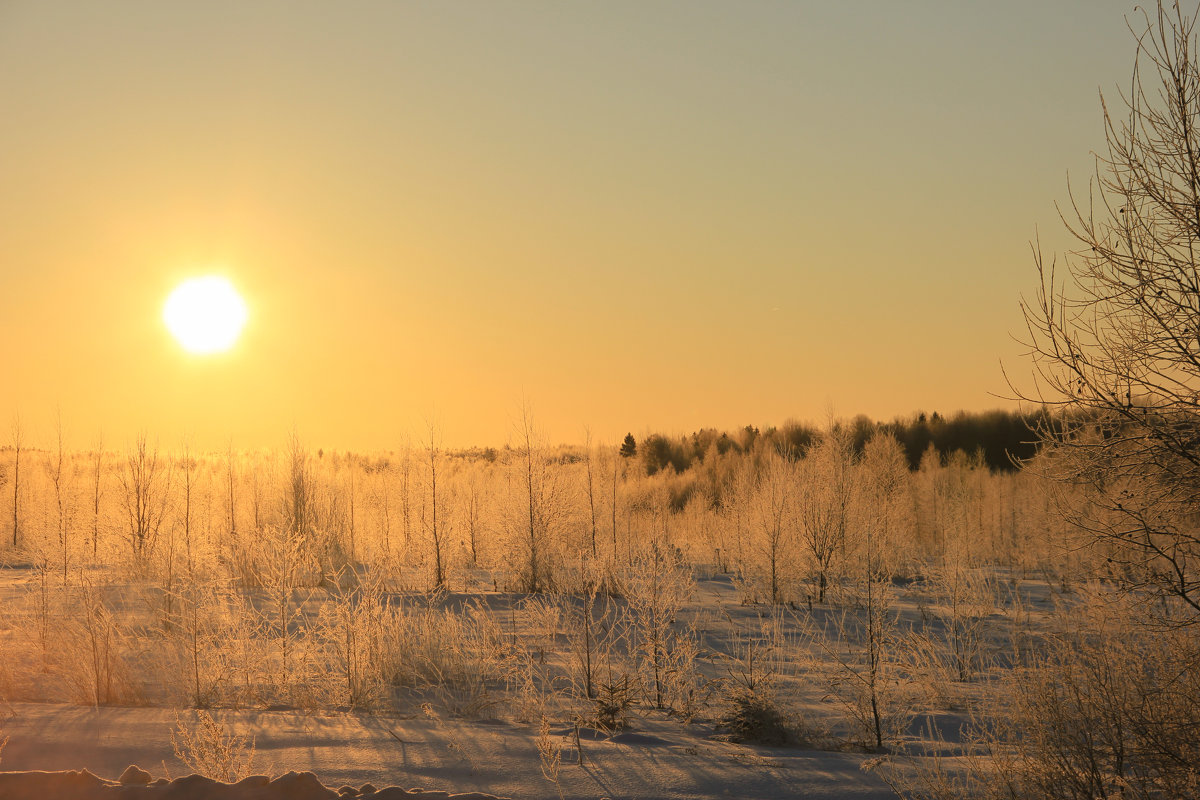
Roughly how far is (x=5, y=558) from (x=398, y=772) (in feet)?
62.3

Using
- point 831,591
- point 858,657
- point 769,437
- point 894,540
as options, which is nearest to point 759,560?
point 831,591

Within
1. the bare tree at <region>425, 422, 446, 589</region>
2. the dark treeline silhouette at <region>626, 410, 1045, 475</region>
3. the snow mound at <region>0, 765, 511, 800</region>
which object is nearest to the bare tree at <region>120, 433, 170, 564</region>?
the bare tree at <region>425, 422, 446, 589</region>

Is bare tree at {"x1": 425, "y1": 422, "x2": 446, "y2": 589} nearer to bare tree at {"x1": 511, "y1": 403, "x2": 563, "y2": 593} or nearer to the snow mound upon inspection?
bare tree at {"x1": 511, "y1": 403, "x2": 563, "y2": 593}

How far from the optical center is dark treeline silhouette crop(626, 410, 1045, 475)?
1453 inches

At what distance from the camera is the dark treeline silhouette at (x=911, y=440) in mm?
36906

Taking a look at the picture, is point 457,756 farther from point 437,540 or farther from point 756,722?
point 437,540

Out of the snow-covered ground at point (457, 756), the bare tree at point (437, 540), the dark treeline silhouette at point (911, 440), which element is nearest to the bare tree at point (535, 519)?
the bare tree at point (437, 540)

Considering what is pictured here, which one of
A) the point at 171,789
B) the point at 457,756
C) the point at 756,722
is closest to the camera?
the point at 171,789

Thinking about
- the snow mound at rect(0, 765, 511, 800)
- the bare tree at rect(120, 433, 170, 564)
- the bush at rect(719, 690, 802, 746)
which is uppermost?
the bare tree at rect(120, 433, 170, 564)

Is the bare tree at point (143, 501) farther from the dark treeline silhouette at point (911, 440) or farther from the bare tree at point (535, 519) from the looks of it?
the dark treeline silhouette at point (911, 440)

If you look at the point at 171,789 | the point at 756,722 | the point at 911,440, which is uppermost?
the point at 911,440

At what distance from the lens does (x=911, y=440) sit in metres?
38.5

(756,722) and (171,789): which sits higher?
(171,789)

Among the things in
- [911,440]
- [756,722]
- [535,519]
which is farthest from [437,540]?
[911,440]
